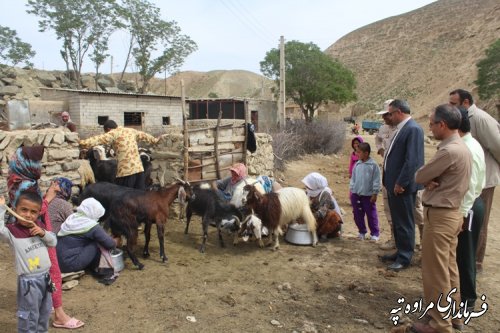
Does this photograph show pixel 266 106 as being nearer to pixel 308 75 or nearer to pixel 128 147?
pixel 308 75

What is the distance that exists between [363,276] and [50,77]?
1369 inches

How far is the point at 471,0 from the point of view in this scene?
66.1m

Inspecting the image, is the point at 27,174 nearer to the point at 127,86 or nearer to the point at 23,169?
the point at 23,169

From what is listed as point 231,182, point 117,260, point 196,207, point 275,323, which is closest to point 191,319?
point 275,323

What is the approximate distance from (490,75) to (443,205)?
3827 centimetres

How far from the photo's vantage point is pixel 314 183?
623 centimetres

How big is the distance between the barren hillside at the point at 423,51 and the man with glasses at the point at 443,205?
4263 cm

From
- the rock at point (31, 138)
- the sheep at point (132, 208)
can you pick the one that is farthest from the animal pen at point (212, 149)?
the rock at point (31, 138)

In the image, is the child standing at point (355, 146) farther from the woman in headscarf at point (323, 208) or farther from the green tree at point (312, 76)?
the green tree at point (312, 76)

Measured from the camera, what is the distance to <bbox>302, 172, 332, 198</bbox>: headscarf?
20.3 ft

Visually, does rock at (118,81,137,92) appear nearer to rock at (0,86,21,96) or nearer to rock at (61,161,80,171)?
rock at (0,86,21,96)

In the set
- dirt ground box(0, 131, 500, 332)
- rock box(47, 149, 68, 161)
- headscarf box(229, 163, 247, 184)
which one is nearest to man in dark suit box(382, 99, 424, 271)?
dirt ground box(0, 131, 500, 332)

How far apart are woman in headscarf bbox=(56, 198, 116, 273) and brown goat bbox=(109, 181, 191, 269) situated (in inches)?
21.7

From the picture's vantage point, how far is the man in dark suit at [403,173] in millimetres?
4449
